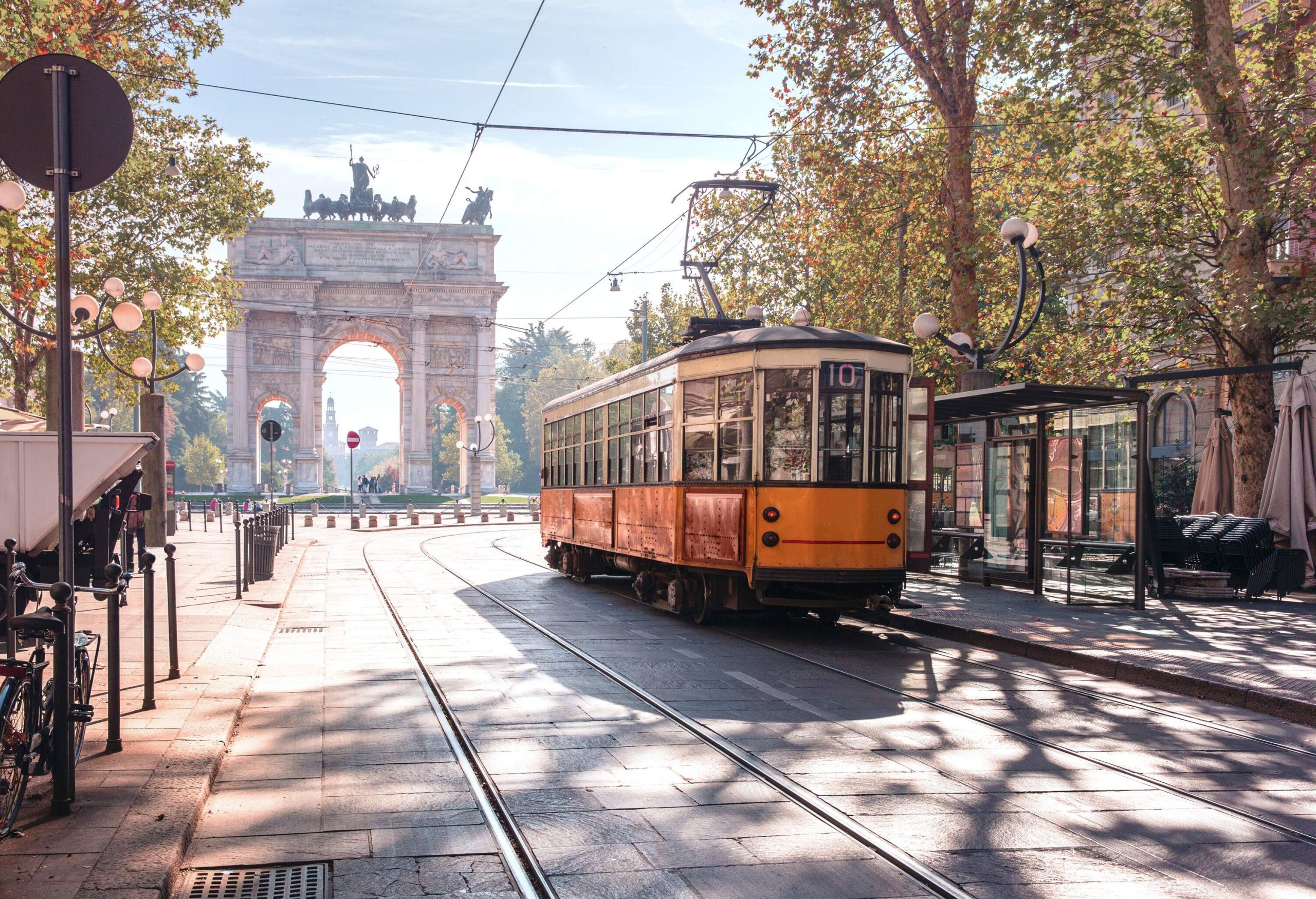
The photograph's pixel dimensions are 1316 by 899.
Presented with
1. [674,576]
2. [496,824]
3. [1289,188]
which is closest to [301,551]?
[674,576]

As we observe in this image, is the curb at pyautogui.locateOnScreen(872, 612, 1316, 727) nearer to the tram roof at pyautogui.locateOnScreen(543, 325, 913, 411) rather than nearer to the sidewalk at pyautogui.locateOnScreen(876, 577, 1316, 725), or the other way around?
the sidewalk at pyautogui.locateOnScreen(876, 577, 1316, 725)

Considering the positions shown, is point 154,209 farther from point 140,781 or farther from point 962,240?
point 140,781

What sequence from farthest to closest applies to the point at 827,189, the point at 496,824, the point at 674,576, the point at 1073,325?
1. the point at 827,189
2. the point at 1073,325
3. the point at 674,576
4. the point at 496,824

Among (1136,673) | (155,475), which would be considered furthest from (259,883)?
(155,475)

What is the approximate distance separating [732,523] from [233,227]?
24.8 m

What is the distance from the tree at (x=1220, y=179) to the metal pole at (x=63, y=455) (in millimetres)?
16322

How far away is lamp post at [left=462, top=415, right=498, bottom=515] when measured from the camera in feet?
209

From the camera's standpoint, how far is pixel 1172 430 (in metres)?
32.0

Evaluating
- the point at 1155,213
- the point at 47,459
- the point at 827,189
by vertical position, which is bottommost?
the point at 47,459

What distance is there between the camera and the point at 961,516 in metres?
19.0

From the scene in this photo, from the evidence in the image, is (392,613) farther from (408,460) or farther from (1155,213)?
(408,460)

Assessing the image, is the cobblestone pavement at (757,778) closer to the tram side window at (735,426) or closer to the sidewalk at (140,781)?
Result: the sidewalk at (140,781)

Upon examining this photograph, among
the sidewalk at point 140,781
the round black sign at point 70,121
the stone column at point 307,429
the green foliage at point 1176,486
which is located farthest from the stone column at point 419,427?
the round black sign at point 70,121

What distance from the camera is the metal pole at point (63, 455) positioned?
5.20 metres
